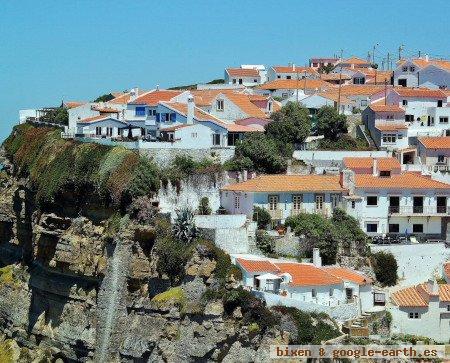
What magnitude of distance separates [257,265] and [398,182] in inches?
418

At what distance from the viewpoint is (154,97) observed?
66.7m

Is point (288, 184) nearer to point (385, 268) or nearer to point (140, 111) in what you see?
point (385, 268)

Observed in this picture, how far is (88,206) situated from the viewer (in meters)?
56.0

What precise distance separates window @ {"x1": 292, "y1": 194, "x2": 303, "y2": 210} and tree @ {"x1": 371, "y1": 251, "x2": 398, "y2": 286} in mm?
4519

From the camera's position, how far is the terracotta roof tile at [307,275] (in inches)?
1817

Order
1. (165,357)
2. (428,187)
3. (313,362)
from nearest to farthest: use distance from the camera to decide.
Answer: (313,362)
(165,357)
(428,187)

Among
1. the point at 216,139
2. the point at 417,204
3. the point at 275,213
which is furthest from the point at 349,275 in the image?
the point at 216,139

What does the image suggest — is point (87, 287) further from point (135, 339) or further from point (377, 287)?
point (377, 287)

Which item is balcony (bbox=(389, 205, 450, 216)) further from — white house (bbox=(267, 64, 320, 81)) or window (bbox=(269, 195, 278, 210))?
white house (bbox=(267, 64, 320, 81))

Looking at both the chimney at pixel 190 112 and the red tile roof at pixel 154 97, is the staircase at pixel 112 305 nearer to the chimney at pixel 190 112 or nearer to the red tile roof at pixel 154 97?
the chimney at pixel 190 112

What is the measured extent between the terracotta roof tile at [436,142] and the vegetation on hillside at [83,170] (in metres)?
15.7

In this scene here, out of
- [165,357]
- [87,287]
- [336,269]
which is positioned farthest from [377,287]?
[87,287]

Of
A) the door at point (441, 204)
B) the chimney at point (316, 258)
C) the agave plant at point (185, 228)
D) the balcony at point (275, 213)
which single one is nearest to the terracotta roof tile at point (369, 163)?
the door at point (441, 204)

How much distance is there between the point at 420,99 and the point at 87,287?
25328mm
